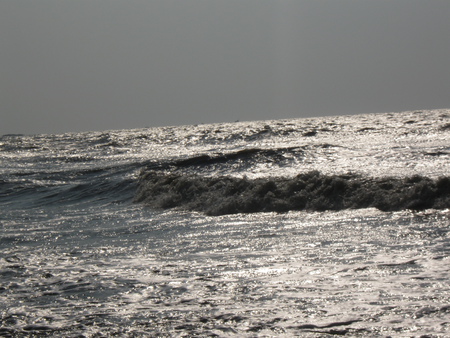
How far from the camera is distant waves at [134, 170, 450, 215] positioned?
33.0ft

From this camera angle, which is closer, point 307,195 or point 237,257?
point 237,257

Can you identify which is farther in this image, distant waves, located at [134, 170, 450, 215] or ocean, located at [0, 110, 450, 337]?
distant waves, located at [134, 170, 450, 215]

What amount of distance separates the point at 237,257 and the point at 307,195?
4.68 m

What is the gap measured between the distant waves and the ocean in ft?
0.12

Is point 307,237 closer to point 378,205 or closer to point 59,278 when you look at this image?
point 378,205

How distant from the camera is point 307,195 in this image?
37.6 feet

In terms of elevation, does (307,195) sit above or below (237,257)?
above

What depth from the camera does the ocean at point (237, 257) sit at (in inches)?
187

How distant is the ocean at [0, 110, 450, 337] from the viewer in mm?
4750

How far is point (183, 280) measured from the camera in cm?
610

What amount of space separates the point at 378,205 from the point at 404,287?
16.5 ft

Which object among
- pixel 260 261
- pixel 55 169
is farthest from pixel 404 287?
pixel 55 169

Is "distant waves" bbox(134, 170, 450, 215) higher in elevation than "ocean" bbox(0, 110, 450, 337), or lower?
higher

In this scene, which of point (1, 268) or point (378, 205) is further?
point (378, 205)
